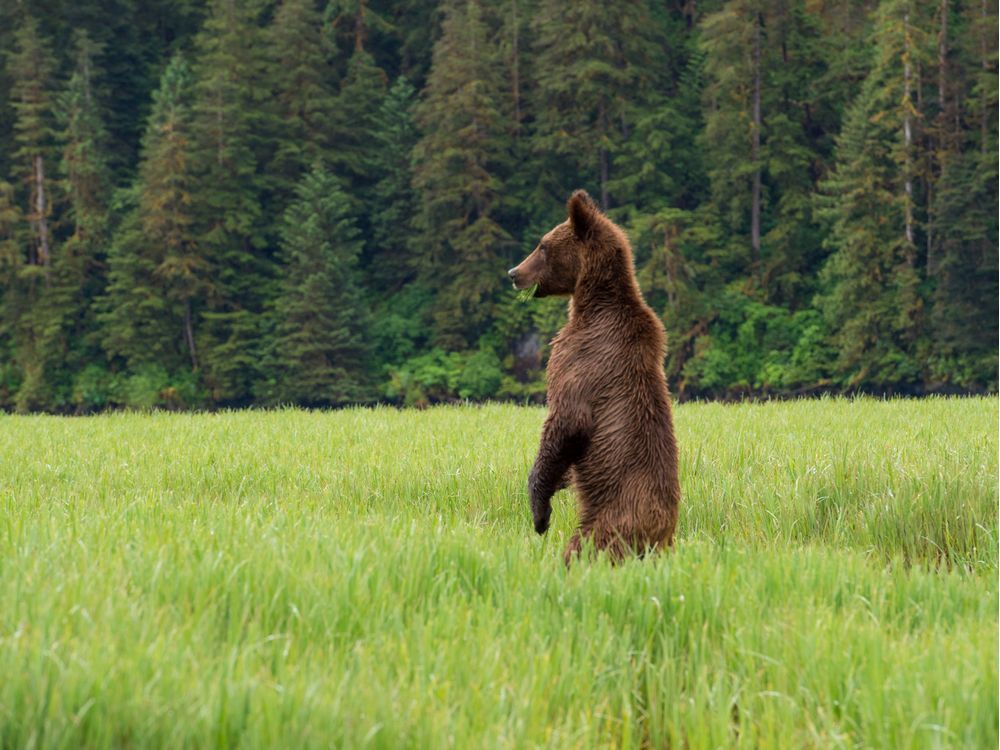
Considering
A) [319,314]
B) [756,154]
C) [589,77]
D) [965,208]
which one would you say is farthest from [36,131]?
[965,208]

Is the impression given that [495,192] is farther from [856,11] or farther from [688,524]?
[688,524]

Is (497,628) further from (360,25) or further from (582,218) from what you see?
(360,25)

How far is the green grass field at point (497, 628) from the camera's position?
2.63 meters

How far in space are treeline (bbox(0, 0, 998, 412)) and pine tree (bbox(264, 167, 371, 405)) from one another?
0.16 metres

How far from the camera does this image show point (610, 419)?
479 cm

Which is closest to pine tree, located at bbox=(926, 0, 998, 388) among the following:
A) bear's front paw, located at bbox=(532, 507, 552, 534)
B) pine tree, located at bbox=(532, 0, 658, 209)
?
pine tree, located at bbox=(532, 0, 658, 209)

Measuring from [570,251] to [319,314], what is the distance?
123 ft

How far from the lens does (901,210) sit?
38750 mm

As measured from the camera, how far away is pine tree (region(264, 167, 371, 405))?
41594mm

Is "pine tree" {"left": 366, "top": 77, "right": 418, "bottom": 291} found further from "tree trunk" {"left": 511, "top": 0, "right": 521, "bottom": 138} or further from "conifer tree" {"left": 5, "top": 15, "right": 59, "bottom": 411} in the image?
"conifer tree" {"left": 5, "top": 15, "right": 59, "bottom": 411}

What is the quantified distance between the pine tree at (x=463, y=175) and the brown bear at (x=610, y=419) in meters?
38.3

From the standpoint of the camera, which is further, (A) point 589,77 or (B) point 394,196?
(B) point 394,196

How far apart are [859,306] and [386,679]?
3774 centimetres

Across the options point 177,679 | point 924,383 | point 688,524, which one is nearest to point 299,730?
point 177,679
